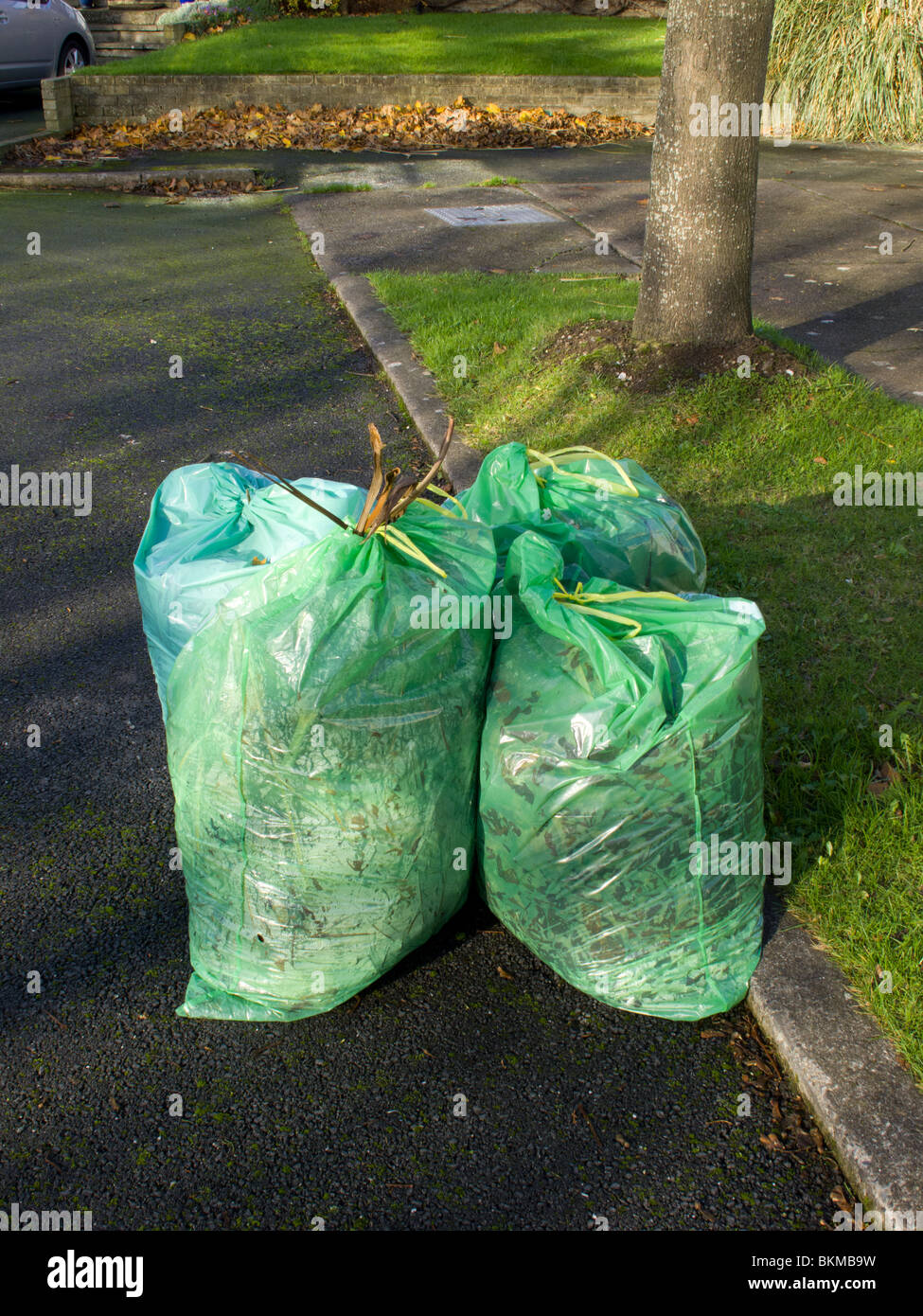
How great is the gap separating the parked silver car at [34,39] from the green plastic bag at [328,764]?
14182 millimetres

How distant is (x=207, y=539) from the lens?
7.63ft

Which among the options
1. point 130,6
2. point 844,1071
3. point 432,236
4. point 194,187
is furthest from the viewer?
point 130,6

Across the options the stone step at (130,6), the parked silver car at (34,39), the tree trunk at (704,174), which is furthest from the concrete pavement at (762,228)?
the stone step at (130,6)

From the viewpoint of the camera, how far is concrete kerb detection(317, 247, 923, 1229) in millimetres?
1766

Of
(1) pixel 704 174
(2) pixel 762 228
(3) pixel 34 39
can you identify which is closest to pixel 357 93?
(3) pixel 34 39

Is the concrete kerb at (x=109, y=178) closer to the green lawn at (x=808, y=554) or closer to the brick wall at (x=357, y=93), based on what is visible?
the brick wall at (x=357, y=93)

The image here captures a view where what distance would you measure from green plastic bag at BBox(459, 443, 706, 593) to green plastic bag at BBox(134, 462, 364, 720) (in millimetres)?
395

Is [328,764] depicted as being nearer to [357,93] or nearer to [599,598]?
[599,598]

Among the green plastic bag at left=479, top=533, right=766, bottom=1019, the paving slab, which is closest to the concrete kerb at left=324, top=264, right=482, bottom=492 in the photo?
the paving slab

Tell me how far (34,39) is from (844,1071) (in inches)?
607

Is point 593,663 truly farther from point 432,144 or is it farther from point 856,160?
point 432,144

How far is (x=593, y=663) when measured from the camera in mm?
Result: 2006
